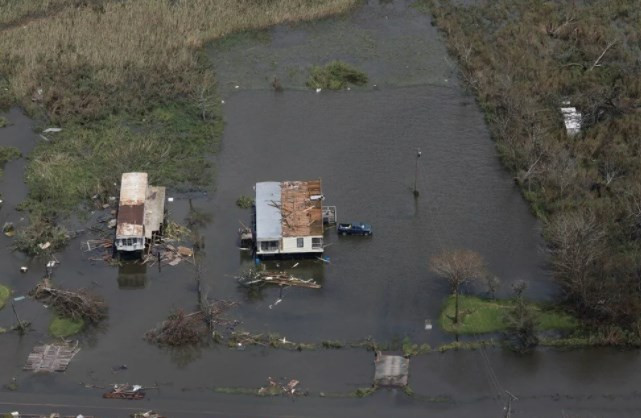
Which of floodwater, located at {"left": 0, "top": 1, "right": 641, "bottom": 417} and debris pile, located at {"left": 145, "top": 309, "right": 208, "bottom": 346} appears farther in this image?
debris pile, located at {"left": 145, "top": 309, "right": 208, "bottom": 346}

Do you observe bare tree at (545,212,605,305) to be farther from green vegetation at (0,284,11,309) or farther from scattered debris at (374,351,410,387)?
green vegetation at (0,284,11,309)

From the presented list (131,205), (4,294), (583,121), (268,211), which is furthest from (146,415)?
(583,121)

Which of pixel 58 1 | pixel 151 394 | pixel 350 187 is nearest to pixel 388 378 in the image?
pixel 151 394

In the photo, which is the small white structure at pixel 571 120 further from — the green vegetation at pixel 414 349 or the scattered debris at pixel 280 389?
the scattered debris at pixel 280 389

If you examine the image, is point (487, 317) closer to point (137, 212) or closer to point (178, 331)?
point (178, 331)

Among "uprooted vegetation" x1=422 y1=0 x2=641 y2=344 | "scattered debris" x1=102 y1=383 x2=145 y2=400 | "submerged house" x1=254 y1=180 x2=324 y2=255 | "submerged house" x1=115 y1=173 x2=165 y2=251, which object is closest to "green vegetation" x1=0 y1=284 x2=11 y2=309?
"submerged house" x1=115 y1=173 x2=165 y2=251

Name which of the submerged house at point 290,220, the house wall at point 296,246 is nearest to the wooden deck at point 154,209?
the submerged house at point 290,220
